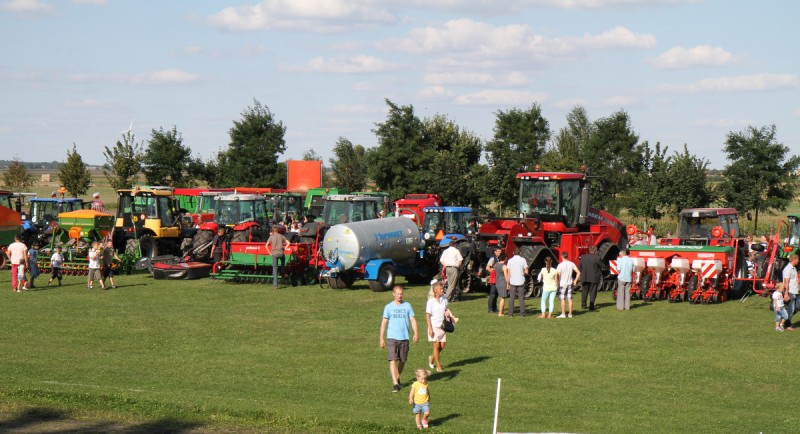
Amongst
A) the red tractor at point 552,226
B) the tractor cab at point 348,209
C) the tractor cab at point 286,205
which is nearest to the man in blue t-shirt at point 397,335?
the red tractor at point 552,226

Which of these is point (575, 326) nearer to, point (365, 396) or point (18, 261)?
point (365, 396)

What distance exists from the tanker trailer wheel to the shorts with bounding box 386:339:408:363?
40.2ft

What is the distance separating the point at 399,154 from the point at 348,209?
30.1m

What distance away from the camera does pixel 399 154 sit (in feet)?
201

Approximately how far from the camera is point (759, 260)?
86.6 ft

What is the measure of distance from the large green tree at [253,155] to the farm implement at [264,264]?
37.1m

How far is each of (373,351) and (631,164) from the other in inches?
1725

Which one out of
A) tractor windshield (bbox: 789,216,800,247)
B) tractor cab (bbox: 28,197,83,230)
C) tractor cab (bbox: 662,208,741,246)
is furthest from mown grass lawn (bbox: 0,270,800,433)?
tractor cab (bbox: 28,197,83,230)

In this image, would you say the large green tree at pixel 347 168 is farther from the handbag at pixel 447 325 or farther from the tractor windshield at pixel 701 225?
the handbag at pixel 447 325

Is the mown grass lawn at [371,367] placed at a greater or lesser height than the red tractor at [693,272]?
lesser

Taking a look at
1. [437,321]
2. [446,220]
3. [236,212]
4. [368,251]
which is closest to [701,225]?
[446,220]

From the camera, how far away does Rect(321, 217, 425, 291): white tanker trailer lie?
26219 millimetres

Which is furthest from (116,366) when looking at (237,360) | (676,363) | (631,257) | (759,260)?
(759,260)

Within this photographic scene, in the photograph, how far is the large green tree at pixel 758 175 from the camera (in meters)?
49.8
